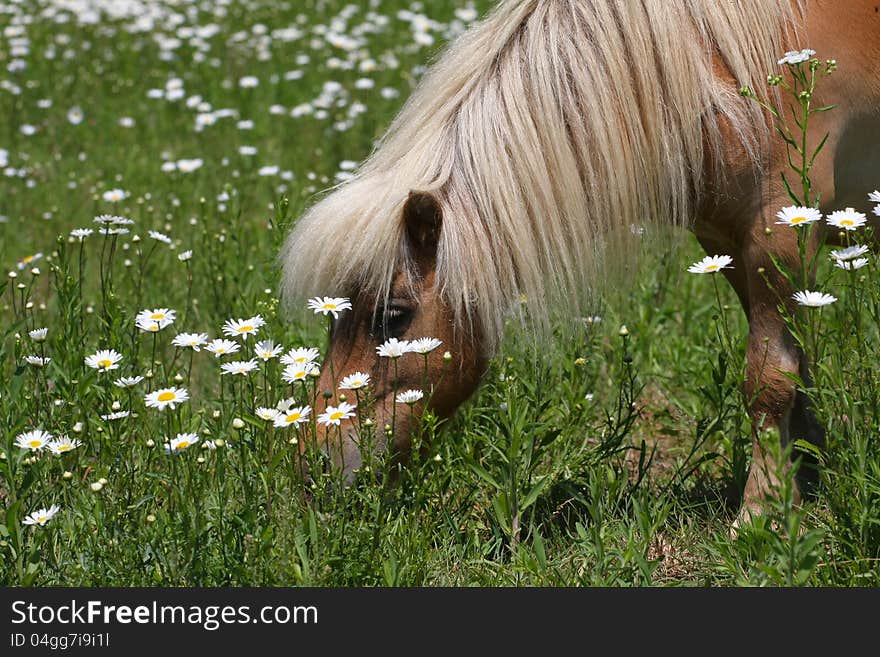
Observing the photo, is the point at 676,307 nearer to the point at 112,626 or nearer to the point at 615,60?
the point at 615,60

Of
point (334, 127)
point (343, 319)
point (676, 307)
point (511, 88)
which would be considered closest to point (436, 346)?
point (343, 319)

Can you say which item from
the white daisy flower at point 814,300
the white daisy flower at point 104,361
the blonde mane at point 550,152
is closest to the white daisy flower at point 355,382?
the blonde mane at point 550,152

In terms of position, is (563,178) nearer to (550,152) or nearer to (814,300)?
(550,152)

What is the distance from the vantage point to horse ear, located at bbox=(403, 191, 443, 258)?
3.14 meters

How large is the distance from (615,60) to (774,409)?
114 cm

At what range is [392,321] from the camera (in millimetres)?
3277

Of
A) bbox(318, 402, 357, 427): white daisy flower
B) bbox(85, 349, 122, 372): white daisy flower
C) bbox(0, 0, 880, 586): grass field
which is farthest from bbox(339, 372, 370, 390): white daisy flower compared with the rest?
bbox(85, 349, 122, 372): white daisy flower

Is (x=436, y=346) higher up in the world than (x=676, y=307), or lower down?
higher up

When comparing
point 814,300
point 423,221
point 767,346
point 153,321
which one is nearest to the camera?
point 814,300

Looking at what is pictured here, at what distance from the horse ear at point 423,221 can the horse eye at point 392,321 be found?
173mm

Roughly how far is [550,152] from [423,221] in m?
0.43

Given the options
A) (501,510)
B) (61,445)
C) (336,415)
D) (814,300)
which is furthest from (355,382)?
(814,300)

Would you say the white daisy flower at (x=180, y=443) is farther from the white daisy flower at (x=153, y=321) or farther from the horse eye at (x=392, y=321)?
the horse eye at (x=392, y=321)

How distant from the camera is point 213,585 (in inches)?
117
